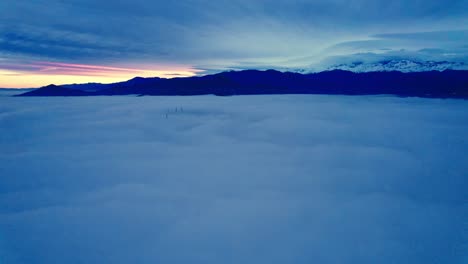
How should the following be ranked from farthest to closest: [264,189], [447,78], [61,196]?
[447,78] → [264,189] → [61,196]

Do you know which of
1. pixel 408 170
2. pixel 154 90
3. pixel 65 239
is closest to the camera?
pixel 65 239

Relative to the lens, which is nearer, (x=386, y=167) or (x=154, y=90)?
(x=386, y=167)

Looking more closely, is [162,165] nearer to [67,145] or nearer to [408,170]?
[67,145]

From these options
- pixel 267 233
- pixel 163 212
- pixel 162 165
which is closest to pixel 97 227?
pixel 163 212

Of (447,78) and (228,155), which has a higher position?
(447,78)

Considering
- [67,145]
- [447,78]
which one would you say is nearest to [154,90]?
[67,145]

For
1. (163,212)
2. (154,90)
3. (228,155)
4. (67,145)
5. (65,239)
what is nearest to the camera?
(65,239)

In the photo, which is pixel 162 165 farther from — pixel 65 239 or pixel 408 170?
pixel 408 170
